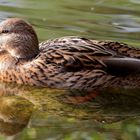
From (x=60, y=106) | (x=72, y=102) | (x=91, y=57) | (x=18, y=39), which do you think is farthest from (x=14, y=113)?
(x=18, y=39)

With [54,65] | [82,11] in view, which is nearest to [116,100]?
[54,65]

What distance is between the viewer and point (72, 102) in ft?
30.0

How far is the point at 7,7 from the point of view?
12.8 meters

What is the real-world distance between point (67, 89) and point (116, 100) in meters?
0.74

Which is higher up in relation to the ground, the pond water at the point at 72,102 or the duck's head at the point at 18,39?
the duck's head at the point at 18,39

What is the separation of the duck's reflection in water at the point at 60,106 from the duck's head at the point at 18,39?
609 mm

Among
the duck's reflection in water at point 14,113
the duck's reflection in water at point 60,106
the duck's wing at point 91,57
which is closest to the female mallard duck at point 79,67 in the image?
the duck's wing at point 91,57

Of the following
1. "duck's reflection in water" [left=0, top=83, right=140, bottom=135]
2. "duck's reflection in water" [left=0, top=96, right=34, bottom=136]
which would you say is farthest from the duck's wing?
"duck's reflection in water" [left=0, top=96, right=34, bottom=136]

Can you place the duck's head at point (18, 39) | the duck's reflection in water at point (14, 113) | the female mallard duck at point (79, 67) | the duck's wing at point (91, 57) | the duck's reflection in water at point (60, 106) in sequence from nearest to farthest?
the duck's reflection in water at point (14, 113) < the duck's reflection in water at point (60, 106) < the duck's wing at point (91, 57) < the female mallard duck at point (79, 67) < the duck's head at point (18, 39)

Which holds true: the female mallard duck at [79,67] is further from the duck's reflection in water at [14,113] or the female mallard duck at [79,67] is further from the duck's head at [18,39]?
the duck's reflection in water at [14,113]

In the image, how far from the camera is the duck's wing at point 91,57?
30.8 feet

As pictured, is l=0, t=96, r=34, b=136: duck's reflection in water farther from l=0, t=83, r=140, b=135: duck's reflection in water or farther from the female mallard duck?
the female mallard duck

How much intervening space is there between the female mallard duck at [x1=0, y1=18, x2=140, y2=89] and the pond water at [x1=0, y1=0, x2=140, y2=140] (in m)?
0.13

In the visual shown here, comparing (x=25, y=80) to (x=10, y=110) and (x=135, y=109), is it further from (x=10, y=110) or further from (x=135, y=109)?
(x=135, y=109)
